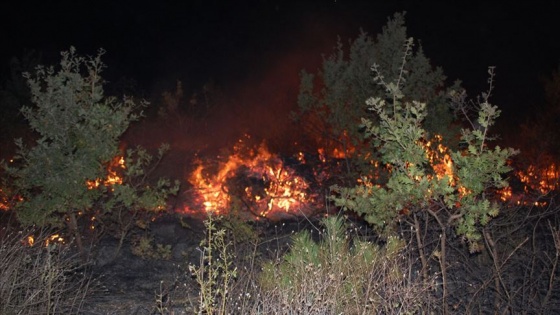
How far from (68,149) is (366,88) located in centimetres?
457

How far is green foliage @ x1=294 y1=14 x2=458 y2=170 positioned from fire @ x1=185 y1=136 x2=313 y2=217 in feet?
3.63

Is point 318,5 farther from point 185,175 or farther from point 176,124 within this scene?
point 185,175

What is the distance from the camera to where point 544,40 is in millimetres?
22375

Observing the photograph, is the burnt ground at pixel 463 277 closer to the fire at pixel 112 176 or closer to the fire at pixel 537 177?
the fire at pixel 537 177

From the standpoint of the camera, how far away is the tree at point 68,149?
293 inches

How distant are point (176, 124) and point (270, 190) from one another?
492cm

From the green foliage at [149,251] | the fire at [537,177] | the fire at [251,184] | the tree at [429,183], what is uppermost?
the fire at [251,184]

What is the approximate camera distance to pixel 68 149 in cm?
762

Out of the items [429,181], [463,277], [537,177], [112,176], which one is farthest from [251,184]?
[429,181]

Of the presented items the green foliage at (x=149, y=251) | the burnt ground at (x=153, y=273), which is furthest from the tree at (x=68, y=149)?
the burnt ground at (x=153, y=273)

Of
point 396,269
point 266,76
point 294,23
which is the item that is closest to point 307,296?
point 396,269

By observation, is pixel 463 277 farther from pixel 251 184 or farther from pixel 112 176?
pixel 251 184

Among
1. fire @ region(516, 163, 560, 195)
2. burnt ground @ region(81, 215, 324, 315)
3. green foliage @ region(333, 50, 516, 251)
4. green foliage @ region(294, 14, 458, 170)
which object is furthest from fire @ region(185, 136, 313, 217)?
green foliage @ region(333, 50, 516, 251)

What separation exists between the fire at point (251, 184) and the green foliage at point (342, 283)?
3890 millimetres
